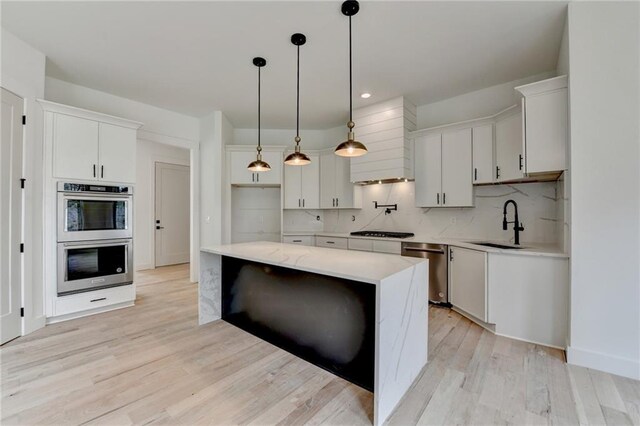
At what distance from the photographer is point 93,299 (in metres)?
3.37

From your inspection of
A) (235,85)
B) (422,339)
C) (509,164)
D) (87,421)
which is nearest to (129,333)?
(87,421)

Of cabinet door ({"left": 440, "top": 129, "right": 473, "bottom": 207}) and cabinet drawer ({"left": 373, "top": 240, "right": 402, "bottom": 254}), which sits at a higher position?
cabinet door ({"left": 440, "top": 129, "right": 473, "bottom": 207})

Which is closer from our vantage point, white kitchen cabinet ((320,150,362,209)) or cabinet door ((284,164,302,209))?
white kitchen cabinet ((320,150,362,209))

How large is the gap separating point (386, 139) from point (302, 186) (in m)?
1.70

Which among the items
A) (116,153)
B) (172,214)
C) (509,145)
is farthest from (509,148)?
(172,214)

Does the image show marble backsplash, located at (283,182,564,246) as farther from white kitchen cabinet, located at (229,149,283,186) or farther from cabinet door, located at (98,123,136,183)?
cabinet door, located at (98,123,136,183)

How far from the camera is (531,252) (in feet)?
8.54

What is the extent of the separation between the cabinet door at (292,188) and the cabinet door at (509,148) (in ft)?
9.73

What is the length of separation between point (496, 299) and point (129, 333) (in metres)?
3.67

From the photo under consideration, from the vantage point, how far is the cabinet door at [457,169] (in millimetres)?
3572

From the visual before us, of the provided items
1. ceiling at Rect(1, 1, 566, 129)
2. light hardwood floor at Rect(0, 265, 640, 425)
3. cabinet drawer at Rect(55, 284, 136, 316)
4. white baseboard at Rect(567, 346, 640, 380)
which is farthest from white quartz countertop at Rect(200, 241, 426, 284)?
ceiling at Rect(1, 1, 566, 129)

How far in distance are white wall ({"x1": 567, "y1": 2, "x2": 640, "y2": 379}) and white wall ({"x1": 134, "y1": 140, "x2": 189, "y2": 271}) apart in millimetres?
6244

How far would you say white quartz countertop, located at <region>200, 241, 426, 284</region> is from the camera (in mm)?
1744

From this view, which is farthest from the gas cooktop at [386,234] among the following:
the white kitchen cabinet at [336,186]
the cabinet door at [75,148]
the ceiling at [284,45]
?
the cabinet door at [75,148]
